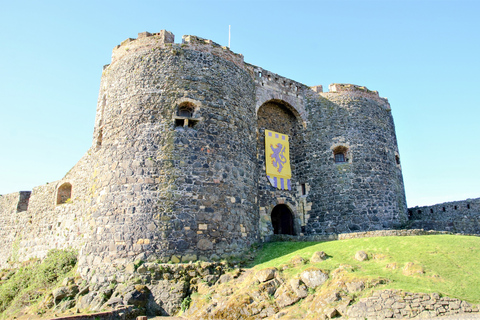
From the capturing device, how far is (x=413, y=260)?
935cm

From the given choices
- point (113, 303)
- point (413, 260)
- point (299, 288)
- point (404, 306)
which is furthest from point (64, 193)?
point (404, 306)

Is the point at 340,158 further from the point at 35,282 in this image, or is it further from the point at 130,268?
the point at 35,282

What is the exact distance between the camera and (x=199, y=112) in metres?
13.1

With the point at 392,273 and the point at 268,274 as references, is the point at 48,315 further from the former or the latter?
the point at 392,273

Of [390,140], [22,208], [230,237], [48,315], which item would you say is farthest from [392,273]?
[22,208]

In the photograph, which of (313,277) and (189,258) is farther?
(189,258)

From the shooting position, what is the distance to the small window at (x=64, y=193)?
18500 millimetres

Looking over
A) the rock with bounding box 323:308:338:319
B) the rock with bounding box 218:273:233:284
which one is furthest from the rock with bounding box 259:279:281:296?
the rock with bounding box 323:308:338:319

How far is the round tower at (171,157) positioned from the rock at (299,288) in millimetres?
3081

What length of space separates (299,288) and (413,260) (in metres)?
3.05

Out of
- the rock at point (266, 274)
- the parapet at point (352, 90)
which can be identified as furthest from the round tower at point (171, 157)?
the parapet at point (352, 90)

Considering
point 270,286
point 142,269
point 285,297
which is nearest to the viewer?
point 285,297

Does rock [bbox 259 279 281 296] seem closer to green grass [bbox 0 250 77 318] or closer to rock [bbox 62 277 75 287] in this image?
rock [bbox 62 277 75 287]

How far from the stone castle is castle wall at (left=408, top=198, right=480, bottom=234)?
92mm
